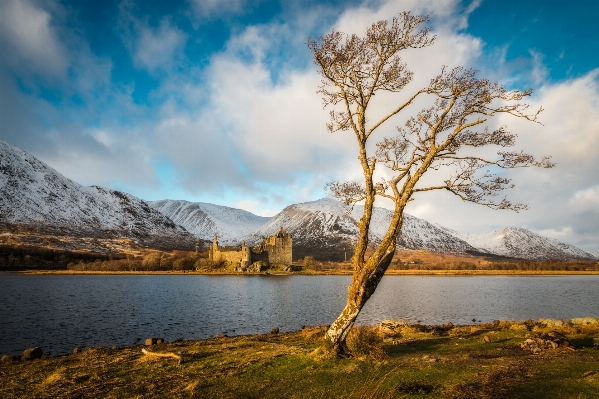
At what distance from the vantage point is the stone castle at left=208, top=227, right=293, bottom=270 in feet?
429

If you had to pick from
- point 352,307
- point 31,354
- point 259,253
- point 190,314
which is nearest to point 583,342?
point 352,307

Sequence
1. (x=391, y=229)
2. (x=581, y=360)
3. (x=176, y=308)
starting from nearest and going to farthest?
1. (x=581, y=360)
2. (x=391, y=229)
3. (x=176, y=308)

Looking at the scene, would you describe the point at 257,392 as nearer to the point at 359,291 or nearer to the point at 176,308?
the point at 359,291

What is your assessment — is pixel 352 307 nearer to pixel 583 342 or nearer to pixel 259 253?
pixel 583 342

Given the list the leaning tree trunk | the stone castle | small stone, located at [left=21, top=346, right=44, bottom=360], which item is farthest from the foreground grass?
the stone castle

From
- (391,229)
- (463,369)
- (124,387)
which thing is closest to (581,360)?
(463,369)

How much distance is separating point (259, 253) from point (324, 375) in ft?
419

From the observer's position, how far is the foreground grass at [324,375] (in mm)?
9352

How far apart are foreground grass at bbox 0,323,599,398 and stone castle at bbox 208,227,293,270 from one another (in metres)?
115

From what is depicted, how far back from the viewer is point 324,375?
34.9ft

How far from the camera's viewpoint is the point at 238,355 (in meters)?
14.3

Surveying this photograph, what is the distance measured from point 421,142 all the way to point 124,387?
13.0 m

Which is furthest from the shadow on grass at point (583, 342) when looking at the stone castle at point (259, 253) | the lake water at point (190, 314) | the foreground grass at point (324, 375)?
the stone castle at point (259, 253)

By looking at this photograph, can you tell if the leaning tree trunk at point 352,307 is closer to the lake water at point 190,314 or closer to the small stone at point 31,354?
the small stone at point 31,354
